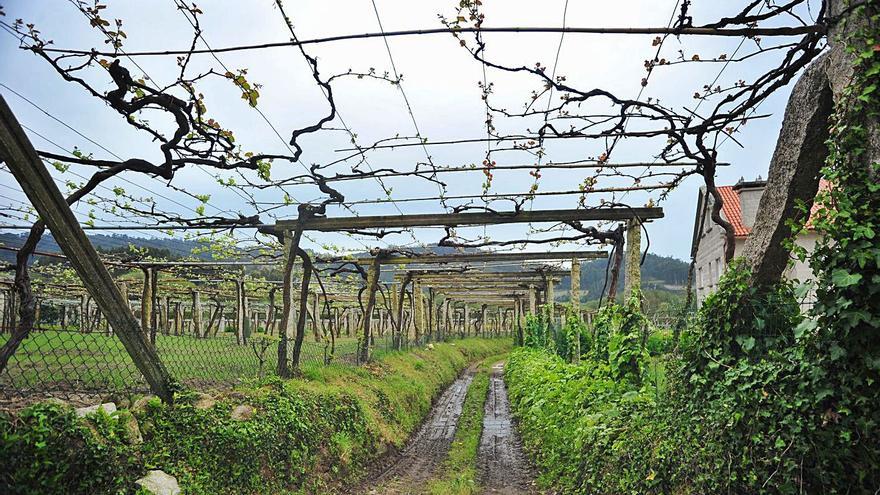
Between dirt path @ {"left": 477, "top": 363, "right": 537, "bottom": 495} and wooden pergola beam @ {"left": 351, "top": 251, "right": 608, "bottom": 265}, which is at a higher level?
wooden pergola beam @ {"left": 351, "top": 251, "right": 608, "bottom": 265}

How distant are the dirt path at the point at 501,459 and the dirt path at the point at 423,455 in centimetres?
75

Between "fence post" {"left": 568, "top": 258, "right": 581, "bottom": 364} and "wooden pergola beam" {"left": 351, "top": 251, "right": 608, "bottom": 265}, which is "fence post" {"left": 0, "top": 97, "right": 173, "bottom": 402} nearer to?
"fence post" {"left": 568, "top": 258, "right": 581, "bottom": 364}

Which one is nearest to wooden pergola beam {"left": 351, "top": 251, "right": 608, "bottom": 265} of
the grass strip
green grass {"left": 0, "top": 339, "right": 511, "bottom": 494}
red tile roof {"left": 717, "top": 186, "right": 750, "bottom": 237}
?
the grass strip

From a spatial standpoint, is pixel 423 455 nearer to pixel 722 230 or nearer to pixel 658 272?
pixel 722 230

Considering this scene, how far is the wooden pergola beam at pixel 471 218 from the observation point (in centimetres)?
934

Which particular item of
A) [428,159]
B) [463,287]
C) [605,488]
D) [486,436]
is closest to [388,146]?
[428,159]

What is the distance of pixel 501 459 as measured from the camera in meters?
9.88

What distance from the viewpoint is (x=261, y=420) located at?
21.5 ft

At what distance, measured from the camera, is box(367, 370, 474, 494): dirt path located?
8242 mm

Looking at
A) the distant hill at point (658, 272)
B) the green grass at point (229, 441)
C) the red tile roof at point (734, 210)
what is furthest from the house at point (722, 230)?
the distant hill at point (658, 272)

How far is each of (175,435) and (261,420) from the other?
130 cm

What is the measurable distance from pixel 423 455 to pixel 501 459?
1407 millimetres

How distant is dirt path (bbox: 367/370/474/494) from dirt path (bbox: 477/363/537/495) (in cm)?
75

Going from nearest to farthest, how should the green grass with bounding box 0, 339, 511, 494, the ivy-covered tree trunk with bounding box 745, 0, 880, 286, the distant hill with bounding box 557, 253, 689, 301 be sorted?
the ivy-covered tree trunk with bounding box 745, 0, 880, 286 → the green grass with bounding box 0, 339, 511, 494 → the distant hill with bounding box 557, 253, 689, 301
